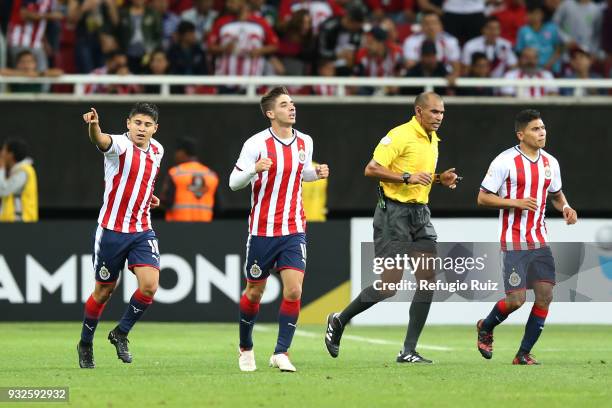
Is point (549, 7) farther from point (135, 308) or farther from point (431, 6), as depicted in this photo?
point (135, 308)

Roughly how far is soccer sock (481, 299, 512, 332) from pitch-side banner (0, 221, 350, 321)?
583 cm

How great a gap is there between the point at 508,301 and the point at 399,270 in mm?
931

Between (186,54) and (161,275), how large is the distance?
12.1 feet

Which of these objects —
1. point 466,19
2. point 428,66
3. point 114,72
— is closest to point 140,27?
point 114,72

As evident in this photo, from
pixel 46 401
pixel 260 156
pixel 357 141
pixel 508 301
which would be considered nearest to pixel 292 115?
pixel 260 156

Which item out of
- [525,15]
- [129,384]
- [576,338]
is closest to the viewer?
[129,384]

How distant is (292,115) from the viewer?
11172 millimetres

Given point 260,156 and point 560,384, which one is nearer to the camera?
point 560,384

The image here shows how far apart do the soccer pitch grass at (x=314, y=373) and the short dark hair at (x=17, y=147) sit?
2.56 metres

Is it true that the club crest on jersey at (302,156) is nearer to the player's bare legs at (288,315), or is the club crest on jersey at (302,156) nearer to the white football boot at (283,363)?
the player's bare legs at (288,315)

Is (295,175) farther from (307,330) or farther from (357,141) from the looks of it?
(357,141)

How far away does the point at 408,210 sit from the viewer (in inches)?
468

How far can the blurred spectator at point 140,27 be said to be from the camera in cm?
2002

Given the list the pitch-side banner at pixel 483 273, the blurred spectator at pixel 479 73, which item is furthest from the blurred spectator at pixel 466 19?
the pitch-side banner at pixel 483 273
